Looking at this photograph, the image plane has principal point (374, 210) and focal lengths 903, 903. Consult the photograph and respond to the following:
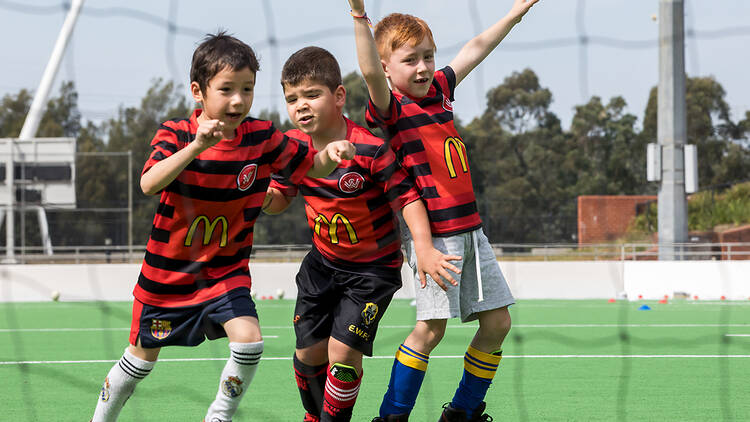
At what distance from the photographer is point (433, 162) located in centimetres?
365

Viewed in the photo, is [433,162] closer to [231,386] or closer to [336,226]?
[336,226]

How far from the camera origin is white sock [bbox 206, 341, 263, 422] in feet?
10.2

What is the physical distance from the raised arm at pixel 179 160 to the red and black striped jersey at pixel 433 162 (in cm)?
92

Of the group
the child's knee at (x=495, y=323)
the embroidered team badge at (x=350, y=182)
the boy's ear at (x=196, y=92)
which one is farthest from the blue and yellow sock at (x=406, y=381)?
the boy's ear at (x=196, y=92)

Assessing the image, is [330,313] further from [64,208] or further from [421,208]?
[64,208]

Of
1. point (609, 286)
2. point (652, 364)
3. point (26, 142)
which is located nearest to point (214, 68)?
point (652, 364)

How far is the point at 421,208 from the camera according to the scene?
3.57 m

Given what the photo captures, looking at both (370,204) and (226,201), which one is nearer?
(226,201)

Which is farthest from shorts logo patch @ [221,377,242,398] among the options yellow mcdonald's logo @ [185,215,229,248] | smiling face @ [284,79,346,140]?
smiling face @ [284,79,346,140]

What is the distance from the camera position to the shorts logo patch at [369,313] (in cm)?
359

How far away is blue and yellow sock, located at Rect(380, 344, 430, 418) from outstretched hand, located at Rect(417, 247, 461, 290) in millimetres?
359

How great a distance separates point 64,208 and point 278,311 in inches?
399

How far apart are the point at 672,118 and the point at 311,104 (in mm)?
12974

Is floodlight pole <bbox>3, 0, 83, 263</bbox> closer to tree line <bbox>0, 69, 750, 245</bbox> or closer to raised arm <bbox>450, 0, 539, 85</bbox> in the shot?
tree line <bbox>0, 69, 750, 245</bbox>
